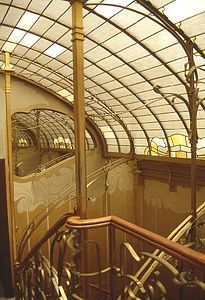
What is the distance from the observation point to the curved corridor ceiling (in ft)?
16.2

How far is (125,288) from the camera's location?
1991mm

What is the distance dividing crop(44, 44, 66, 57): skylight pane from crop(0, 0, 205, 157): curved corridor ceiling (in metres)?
0.03

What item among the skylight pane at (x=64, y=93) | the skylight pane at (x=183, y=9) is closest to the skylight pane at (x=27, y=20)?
the skylight pane at (x=183, y=9)

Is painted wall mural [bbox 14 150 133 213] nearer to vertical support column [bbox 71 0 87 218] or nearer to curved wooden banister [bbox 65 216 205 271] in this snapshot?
vertical support column [bbox 71 0 87 218]

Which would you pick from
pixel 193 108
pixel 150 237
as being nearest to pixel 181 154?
pixel 193 108

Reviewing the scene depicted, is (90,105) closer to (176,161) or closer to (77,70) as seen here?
(176,161)

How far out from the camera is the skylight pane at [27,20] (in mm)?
5881

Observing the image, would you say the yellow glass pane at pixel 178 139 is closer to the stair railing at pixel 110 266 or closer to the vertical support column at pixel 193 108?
the vertical support column at pixel 193 108

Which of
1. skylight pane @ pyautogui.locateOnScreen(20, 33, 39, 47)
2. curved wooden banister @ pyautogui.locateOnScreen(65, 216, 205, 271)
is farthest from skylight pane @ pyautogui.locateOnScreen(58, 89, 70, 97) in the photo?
curved wooden banister @ pyautogui.locateOnScreen(65, 216, 205, 271)

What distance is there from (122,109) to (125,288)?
23.6 ft

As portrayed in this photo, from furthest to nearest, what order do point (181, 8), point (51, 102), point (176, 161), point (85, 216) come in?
point (51, 102), point (176, 161), point (181, 8), point (85, 216)

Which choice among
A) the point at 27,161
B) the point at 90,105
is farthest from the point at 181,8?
the point at 27,161

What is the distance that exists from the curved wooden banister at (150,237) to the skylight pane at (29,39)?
18.1 feet

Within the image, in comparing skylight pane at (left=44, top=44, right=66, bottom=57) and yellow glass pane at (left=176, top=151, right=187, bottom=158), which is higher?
skylight pane at (left=44, top=44, right=66, bottom=57)
